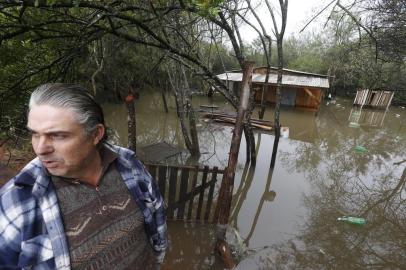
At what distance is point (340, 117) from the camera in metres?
18.2

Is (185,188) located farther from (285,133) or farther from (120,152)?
(285,133)

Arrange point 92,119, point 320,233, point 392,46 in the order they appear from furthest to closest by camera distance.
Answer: point 392,46 < point 320,233 < point 92,119

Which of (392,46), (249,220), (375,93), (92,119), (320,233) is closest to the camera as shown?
(92,119)

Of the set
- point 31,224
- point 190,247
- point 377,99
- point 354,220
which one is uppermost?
point 31,224

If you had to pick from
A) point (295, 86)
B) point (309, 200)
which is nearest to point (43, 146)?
point (309, 200)

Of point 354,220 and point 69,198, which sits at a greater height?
point 69,198

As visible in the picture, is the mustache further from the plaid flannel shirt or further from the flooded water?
the flooded water

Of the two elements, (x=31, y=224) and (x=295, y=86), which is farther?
(x=295, y=86)

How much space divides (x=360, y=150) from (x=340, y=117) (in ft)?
25.7

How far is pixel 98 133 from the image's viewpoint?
4.96 ft

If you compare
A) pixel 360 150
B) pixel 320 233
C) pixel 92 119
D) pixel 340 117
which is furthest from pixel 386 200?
pixel 340 117

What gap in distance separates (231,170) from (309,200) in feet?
14.0

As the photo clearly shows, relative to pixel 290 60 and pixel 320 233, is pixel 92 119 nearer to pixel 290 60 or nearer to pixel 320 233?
pixel 320 233

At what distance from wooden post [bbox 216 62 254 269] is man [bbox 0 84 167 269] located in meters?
2.26
